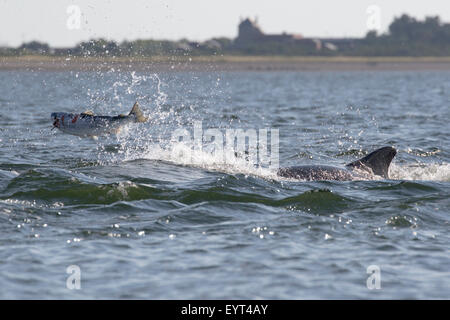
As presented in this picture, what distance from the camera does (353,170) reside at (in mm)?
16734

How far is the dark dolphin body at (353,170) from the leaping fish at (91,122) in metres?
3.54

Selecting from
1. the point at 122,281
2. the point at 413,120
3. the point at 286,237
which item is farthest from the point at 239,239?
the point at 413,120

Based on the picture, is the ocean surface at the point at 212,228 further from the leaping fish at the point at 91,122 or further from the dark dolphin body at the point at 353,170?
the leaping fish at the point at 91,122

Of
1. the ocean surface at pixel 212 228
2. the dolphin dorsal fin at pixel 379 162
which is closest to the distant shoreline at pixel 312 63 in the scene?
the ocean surface at pixel 212 228

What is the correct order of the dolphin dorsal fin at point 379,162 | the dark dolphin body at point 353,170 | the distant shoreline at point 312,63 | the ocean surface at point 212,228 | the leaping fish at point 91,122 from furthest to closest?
1. the distant shoreline at point 312,63
2. the leaping fish at point 91,122
3. the dolphin dorsal fin at point 379,162
4. the dark dolphin body at point 353,170
5. the ocean surface at point 212,228

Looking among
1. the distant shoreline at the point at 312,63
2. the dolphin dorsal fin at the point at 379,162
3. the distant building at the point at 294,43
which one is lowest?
the distant shoreline at the point at 312,63

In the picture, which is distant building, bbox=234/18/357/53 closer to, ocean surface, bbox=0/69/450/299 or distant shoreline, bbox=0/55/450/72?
distant shoreline, bbox=0/55/450/72

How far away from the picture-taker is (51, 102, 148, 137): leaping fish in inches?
666

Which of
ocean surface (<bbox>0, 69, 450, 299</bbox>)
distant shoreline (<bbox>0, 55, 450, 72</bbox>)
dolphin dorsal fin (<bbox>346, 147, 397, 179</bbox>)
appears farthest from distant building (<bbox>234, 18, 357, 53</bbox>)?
dolphin dorsal fin (<bbox>346, 147, 397, 179</bbox>)

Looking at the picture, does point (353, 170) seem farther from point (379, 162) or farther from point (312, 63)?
point (312, 63)

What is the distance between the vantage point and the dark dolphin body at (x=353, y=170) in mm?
16297

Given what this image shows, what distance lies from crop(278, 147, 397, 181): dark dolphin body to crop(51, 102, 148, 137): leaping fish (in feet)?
11.6
